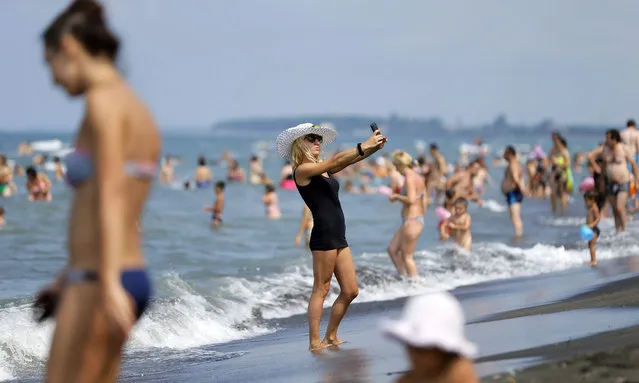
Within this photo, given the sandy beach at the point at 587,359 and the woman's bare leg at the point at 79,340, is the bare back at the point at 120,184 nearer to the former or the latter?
the woman's bare leg at the point at 79,340

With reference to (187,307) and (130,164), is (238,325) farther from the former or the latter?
(130,164)

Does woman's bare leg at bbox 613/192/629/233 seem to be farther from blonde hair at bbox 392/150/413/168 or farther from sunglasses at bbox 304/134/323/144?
sunglasses at bbox 304/134/323/144

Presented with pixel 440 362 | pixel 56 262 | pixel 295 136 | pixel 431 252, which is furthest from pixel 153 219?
pixel 440 362

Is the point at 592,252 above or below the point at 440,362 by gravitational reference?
below

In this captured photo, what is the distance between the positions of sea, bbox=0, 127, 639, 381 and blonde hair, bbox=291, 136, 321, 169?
5.22 feet

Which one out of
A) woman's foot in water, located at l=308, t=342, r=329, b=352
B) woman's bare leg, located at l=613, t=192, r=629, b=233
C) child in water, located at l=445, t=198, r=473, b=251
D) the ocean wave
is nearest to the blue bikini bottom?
woman's foot in water, located at l=308, t=342, r=329, b=352

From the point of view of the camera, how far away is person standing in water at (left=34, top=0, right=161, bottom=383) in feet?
10.7

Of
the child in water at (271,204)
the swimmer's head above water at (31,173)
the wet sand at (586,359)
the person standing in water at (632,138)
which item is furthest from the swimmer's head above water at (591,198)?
the swimmer's head above water at (31,173)

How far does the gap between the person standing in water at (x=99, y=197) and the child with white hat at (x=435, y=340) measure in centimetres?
90

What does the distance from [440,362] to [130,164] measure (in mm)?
1253

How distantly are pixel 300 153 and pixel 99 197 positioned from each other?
180 inches

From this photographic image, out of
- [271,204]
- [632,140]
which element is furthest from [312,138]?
[271,204]

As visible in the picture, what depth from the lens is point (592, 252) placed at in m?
14.1

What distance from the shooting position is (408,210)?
1284 centimetres
